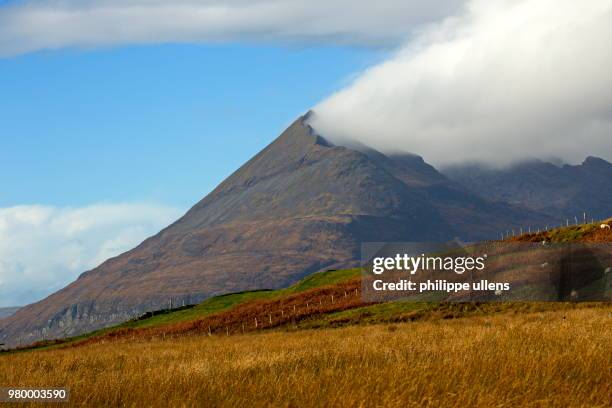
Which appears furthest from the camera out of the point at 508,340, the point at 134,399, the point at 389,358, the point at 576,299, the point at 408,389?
the point at 576,299

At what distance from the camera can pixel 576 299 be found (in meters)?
47.3

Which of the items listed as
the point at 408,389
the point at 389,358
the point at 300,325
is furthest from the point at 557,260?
the point at 408,389

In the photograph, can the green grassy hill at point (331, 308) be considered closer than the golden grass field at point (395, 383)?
No

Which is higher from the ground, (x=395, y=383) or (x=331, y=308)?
(x=331, y=308)

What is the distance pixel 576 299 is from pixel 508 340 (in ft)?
106

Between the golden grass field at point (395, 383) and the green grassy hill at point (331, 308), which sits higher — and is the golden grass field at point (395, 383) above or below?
below

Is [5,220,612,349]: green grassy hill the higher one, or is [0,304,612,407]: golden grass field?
[5,220,612,349]: green grassy hill

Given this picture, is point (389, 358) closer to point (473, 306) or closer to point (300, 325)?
point (473, 306)

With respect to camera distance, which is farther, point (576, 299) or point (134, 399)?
point (576, 299)

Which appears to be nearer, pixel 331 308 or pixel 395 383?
pixel 395 383

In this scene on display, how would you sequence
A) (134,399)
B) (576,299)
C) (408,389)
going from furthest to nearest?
(576,299) < (134,399) < (408,389)

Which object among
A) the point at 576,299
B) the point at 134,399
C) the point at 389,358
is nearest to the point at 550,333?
the point at 389,358

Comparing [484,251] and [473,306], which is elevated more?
[484,251]

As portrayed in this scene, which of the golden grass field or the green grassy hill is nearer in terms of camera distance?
the golden grass field
